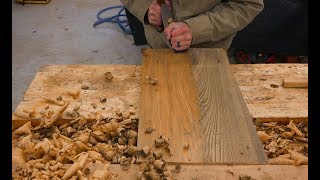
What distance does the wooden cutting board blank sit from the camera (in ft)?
4.28

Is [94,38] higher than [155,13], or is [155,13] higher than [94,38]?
[155,13]

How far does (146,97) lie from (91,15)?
3.97 m

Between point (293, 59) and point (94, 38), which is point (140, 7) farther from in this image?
point (94, 38)

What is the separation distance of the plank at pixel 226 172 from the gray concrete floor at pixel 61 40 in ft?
8.15

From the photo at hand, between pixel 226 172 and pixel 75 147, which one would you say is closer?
pixel 226 172

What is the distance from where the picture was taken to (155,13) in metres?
2.09

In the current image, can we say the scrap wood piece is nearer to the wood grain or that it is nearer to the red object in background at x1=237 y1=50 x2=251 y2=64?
the wood grain

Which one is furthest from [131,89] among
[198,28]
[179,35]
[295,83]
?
[295,83]

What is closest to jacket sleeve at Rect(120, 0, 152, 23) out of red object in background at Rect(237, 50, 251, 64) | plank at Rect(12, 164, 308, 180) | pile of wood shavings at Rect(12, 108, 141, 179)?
pile of wood shavings at Rect(12, 108, 141, 179)

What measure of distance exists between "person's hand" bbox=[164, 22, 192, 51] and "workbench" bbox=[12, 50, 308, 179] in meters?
0.21

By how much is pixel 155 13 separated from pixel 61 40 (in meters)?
2.80

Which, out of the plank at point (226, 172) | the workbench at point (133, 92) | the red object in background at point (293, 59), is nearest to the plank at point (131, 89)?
the workbench at point (133, 92)

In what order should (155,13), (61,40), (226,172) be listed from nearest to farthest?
(226,172), (155,13), (61,40)

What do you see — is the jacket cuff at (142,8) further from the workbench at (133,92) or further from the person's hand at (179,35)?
the workbench at (133,92)
